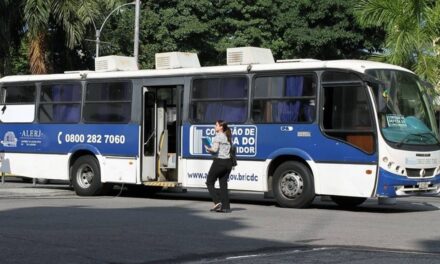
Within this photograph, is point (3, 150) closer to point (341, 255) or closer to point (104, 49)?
point (341, 255)

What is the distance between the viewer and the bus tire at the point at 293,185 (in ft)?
53.0

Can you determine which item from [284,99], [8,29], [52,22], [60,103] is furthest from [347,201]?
[8,29]

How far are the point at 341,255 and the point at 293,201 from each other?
685 centimetres

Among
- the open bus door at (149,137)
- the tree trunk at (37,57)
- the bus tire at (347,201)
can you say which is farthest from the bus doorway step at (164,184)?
the tree trunk at (37,57)

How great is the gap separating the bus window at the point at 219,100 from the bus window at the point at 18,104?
5227 millimetres

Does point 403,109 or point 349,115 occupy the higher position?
point 403,109

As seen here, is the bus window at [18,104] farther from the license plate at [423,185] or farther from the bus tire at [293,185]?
the license plate at [423,185]

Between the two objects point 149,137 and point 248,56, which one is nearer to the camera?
point 248,56

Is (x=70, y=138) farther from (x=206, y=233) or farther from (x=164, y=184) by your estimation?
(x=206, y=233)

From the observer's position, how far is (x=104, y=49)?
38.7 meters

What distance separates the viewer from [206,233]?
11.8 meters

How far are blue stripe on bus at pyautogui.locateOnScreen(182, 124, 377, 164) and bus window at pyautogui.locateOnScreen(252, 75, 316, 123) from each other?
7.1 inches

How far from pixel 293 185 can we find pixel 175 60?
442cm

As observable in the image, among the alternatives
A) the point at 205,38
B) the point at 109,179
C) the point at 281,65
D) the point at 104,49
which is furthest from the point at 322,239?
the point at 205,38
